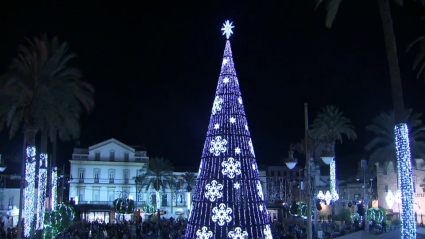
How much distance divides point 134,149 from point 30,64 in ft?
134

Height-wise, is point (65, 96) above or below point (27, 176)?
above

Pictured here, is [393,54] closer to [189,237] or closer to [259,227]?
[259,227]

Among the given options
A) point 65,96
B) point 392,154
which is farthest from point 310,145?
point 392,154

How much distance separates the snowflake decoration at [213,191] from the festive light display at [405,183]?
8852 millimetres

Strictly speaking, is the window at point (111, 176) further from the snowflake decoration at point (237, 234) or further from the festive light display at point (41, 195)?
the snowflake decoration at point (237, 234)

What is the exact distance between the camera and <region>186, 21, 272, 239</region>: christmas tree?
65.0 ft

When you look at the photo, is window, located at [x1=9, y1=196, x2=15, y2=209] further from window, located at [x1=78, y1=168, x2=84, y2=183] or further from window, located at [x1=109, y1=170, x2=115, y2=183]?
window, located at [x1=109, y1=170, x2=115, y2=183]

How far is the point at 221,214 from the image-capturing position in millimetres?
19688

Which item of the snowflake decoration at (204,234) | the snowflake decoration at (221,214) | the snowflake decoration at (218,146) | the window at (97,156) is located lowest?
the snowflake decoration at (204,234)

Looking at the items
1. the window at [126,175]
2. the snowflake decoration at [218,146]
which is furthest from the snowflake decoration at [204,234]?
the window at [126,175]

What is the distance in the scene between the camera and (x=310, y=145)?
15.0m

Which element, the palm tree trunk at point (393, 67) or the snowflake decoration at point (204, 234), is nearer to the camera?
the palm tree trunk at point (393, 67)

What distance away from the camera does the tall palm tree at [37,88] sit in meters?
21.3

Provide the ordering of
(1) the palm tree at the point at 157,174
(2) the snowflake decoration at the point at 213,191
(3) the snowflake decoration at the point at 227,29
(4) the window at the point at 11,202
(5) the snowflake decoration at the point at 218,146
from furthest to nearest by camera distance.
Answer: (1) the palm tree at the point at 157,174 → (4) the window at the point at 11,202 → (3) the snowflake decoration at the point at 227,29 → (5) the snowflake decoration at the point at 218,146 → (2) the snowflake decoration at the point at 213,191
